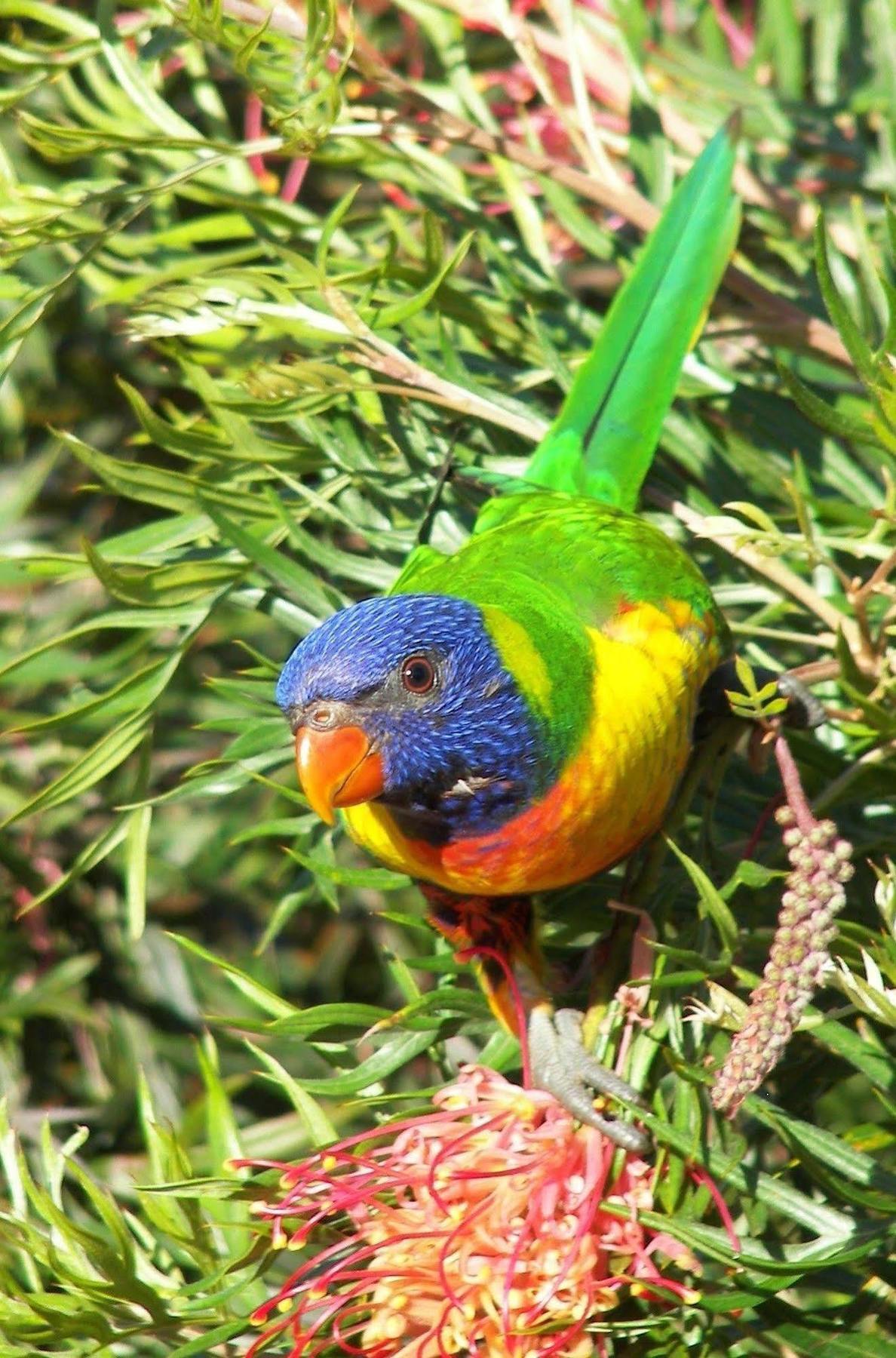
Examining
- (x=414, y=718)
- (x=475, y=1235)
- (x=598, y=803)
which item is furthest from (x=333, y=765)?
(x=475, y=1235)

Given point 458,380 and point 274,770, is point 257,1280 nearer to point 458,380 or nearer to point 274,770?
point 274,770

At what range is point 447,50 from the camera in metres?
1.79

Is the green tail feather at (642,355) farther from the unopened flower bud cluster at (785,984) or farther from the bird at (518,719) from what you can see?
the unopened flower bud cluster at (785,984)

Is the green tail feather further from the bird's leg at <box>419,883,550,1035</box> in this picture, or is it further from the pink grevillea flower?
the pink grevillea flower

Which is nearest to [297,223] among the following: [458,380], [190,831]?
[458,380]

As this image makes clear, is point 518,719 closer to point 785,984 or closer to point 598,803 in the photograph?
point 598,803

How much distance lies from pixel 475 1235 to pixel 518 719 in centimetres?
43

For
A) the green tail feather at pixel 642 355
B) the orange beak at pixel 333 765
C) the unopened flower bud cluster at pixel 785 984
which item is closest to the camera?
the unopened flower bud cluster at pixel 785 984

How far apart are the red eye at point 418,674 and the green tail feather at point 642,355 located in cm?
42

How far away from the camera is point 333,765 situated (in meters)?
1.21

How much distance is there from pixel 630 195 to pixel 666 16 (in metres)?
0.72

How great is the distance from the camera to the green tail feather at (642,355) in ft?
5.25

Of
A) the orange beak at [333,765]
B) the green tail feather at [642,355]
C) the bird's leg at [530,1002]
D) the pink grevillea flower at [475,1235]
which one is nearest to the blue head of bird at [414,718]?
the orange beak at [333,765]

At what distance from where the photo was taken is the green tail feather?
5.25ft
